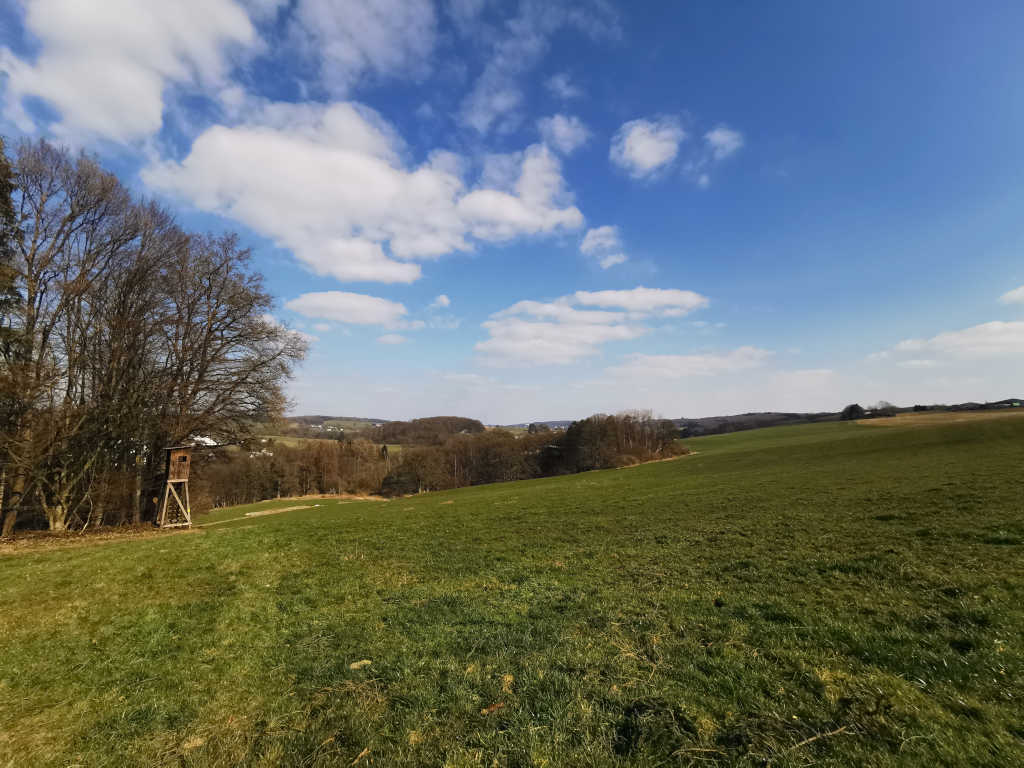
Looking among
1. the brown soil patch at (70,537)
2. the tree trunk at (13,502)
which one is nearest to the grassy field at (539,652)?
the brown soil patch at (70,537)

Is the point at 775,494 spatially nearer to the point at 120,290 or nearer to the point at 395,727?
the point at 395,727

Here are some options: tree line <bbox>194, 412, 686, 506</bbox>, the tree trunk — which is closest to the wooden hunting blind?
the tree trunk

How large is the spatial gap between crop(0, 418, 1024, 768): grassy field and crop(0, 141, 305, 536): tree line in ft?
20.3

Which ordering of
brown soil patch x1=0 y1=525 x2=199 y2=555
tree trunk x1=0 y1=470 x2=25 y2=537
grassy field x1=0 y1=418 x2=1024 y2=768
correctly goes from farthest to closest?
1. tree trunk x1=0 y1=470 x2=25 y2=537
2. brown soil patch x1=0 y1=525 x2=199 y2=555
3. grassy field x1=0 y1=418 x2=1024 y2=768

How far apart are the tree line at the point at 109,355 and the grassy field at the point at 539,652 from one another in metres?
6.19

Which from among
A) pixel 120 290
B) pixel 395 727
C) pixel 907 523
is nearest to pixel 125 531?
pixel 120 290

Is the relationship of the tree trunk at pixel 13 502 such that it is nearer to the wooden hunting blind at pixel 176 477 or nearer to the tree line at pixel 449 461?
the wooden hunting blind at pixel 176 477

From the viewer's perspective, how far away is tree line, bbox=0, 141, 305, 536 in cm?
1485

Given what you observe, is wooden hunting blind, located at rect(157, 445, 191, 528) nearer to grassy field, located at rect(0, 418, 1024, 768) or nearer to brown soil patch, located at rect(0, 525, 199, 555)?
brown soil patch, located at rect(0, 525, 199, 555)

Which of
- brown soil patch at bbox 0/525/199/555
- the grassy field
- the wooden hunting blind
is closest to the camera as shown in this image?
the grassy field

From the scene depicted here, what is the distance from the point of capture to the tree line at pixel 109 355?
585 inches

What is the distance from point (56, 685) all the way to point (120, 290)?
19.0 metres

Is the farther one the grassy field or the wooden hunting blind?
the wooden hunting blind

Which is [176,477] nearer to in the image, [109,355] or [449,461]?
[109,355]
